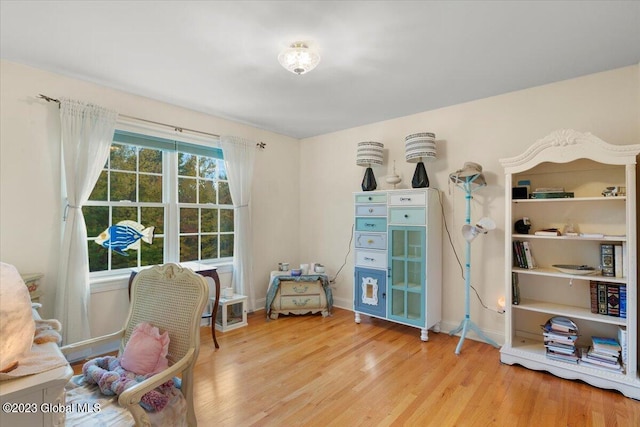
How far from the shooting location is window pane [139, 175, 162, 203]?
10.8 ft

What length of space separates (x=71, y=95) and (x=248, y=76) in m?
1.58

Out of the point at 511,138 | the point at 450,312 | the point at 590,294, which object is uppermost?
the point at 511,138

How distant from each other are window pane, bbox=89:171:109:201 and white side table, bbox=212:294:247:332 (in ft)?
5.18

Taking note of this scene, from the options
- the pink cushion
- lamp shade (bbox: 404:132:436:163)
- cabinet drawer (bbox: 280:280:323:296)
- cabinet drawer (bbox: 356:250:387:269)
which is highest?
lamp shade (bbox: 404:132:436:163)

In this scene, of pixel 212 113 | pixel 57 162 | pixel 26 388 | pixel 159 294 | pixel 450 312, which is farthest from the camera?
Answer: pixel 212 113

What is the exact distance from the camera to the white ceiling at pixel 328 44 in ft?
6.07

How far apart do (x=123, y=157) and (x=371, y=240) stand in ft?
9.11

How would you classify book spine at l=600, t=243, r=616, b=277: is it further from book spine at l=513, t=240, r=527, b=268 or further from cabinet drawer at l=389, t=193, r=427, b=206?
cabinet drawer at l=389, t=193, r=427, b=206

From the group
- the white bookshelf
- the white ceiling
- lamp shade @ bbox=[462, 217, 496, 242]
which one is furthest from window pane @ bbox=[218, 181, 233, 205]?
the white bookshelf

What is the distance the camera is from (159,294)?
180 centimetres

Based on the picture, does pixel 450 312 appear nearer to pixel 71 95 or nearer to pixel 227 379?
pixel 227 379

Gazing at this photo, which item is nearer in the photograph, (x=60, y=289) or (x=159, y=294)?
(x=159, y=294)

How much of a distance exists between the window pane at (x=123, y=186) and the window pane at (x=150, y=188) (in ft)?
0.25

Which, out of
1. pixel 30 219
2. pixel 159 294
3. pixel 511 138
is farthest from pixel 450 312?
pixel 30 219
